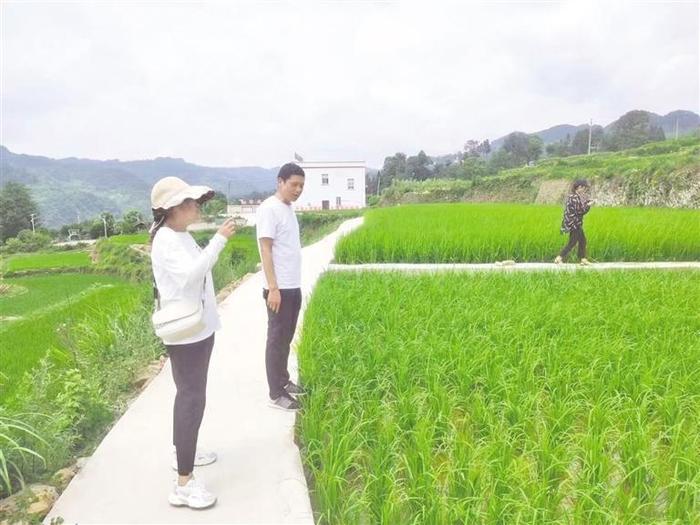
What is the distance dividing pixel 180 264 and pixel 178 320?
244mm

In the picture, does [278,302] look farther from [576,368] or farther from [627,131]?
[627,131]

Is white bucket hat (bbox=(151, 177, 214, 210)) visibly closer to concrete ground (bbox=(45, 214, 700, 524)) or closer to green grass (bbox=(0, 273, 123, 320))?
concrete ground (bbox=(45, 214, 700, 524))

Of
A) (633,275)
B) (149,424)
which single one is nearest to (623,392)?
(149,424)

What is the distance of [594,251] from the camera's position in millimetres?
8594

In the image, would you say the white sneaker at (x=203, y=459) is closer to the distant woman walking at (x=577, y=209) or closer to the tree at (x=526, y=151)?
the distant woman walking at (x=577, y=209)

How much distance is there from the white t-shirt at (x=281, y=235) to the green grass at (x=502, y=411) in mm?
659

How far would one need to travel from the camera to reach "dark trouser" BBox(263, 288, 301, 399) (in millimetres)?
3178

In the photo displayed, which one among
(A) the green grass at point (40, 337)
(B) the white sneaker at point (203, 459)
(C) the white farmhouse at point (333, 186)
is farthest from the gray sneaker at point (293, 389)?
(C) the white farmhouse at point (333, 186)

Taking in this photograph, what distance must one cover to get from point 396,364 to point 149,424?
5.20 ft

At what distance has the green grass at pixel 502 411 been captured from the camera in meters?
2.15

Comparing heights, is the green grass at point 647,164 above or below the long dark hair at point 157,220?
above

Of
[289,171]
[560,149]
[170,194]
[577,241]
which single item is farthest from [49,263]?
[560,149]

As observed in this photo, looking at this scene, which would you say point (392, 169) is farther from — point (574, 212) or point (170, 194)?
point (170, 194)

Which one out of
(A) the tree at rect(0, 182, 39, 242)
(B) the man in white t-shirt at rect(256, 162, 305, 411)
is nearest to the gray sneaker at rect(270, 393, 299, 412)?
(B) the man in white t-shirt at rect(256, 162, 305, 411)
